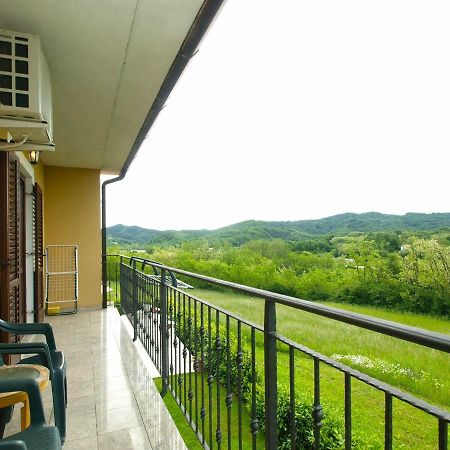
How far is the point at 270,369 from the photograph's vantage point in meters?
1.13

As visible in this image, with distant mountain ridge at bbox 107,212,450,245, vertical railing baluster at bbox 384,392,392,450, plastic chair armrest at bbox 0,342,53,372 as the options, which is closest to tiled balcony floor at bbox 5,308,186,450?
plastic chair armrest at bbox 0,342,53,372

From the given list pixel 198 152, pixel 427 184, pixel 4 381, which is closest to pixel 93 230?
pixel 4 381

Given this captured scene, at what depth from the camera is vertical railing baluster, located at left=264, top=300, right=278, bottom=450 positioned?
111 centimetres

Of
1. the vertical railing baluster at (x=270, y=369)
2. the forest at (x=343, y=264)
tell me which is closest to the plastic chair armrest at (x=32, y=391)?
the vertical railing baluster at (x=270, y=369)

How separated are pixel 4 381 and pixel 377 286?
727 inches

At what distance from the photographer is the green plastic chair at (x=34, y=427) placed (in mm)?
1183

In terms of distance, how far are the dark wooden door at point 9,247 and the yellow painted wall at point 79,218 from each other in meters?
2.72

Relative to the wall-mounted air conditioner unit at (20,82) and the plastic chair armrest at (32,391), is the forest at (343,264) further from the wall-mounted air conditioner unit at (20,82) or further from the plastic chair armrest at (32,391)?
the plastic chair armrest at (32,391)

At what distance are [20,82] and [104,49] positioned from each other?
640mm

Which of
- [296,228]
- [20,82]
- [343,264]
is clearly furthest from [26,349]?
[296,228]

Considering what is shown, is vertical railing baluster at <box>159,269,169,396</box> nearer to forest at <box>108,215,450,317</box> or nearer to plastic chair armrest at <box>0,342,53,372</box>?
plastic chair armrest at <box>0,342,53,372</box>

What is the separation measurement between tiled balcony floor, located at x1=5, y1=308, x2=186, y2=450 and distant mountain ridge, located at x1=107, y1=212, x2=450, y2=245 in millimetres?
8829

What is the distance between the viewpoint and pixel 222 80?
767 inches

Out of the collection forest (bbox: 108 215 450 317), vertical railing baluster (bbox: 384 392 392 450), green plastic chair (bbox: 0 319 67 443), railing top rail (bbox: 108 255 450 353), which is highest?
railing top rail (bbox: 108 255 450 353)
